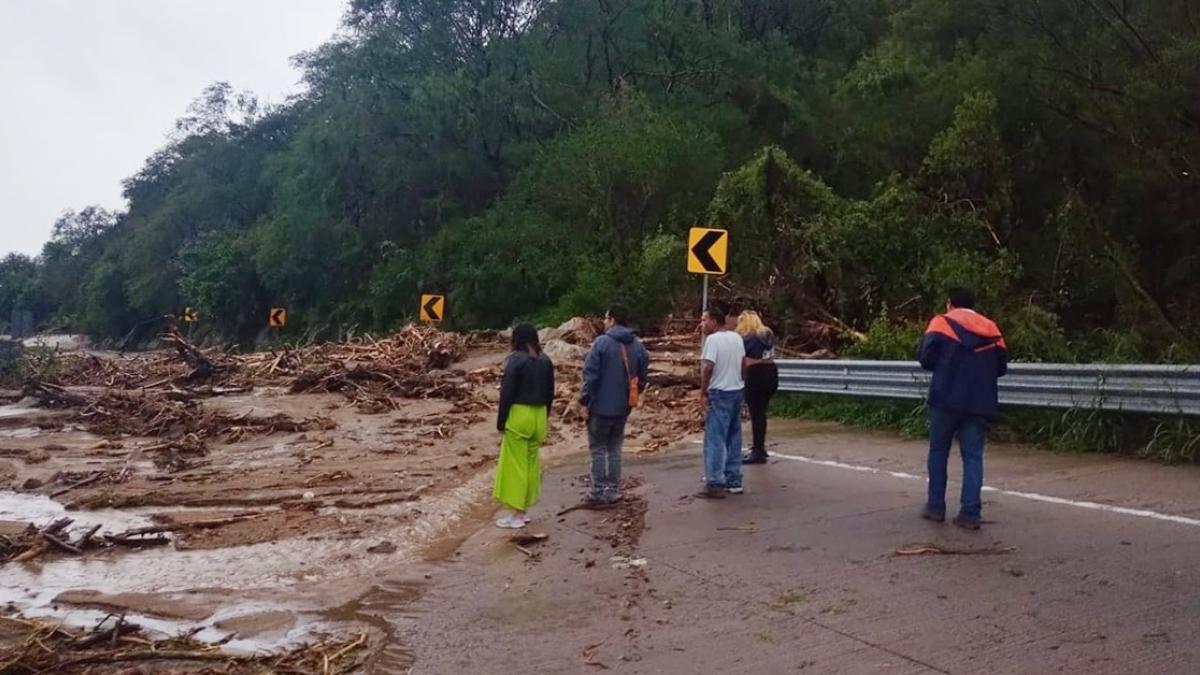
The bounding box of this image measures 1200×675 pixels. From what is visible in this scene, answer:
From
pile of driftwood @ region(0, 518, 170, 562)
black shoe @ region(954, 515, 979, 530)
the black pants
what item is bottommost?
pile of driftwood @ region(0, 518, 170, 562)

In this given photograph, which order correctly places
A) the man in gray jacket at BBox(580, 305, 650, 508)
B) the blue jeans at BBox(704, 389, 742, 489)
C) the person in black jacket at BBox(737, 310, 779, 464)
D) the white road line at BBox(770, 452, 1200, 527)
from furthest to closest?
the person in black jacket at BBox(737, 310, 779, 464) → the blue jeans at BBox(704, 389, 742, 489) → the man in gray jacket at BBox(580, 305, 650, 508) → the white road line at BBox(770, 452, 1200, 527)

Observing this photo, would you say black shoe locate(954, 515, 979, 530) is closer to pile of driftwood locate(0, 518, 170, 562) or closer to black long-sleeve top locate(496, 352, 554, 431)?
black long-sleeve top locate(496, 352, 554, 431)

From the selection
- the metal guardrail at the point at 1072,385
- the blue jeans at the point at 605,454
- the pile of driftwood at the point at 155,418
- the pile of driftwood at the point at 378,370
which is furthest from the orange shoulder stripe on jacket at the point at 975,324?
the pile of driftwood at the point at 378,370

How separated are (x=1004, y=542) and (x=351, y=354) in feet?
63.2

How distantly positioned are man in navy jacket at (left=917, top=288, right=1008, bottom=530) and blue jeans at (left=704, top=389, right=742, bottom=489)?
220cm

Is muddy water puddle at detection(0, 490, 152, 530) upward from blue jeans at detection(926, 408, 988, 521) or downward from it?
Result: downward

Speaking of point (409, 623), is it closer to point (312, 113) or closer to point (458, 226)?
point (458, 226)

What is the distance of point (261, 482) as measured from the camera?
513 inches

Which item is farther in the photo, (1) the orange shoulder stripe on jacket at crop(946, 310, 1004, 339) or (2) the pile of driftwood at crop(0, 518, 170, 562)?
(2) the pile of driftwood at crop(0, 518, 170, 562)

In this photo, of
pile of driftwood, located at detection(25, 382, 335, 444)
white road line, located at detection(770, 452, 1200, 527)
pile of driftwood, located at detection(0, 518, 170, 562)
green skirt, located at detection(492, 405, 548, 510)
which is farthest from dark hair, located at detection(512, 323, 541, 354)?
pile of driftwood, located at detection(25, 382, 335, 444)

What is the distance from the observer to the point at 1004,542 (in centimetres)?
783

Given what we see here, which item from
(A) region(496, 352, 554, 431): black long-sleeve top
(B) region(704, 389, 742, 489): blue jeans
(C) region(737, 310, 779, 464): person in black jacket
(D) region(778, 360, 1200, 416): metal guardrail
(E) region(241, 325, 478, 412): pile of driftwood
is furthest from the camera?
(E) region(241, 325, 478, 412): pile of driftwood

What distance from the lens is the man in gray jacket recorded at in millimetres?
10086

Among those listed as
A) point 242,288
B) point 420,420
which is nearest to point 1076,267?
point 420,420
